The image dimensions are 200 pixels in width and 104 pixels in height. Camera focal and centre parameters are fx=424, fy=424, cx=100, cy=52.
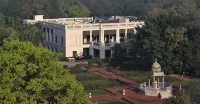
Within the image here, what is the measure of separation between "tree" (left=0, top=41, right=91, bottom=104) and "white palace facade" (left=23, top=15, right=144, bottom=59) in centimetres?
3306

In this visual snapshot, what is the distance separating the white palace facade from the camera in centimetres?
5781

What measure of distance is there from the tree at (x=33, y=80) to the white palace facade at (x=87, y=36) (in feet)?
108

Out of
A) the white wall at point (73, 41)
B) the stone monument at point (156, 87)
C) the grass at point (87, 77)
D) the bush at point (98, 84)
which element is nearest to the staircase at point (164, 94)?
the stone monument at point (156, 87)

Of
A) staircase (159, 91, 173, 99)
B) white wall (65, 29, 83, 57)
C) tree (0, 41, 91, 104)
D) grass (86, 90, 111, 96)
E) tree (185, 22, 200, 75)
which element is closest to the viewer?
tree (0, 41, 91, 104)

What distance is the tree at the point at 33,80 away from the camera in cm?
2294

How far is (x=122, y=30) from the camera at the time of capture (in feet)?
203

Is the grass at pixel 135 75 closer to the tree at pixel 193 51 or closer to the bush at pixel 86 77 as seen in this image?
the bush at pixel 86 77

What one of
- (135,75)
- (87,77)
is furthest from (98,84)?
(135,75)

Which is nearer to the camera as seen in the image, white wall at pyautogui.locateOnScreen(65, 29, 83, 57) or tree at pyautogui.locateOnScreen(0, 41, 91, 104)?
tree at pyautogui.locateOnScreen(0, 41, 91, 104)

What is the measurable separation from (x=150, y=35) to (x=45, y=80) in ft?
83.0

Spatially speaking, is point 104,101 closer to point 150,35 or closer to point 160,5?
point 150,35

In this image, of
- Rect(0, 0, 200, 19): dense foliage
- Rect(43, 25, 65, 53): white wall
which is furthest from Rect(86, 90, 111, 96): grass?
Rect(0, 0, 200, 19): dense foliage

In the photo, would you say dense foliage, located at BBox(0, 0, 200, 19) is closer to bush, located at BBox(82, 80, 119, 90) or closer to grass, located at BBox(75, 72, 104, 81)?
grass, located at BBox(75, 72, 104, 81)

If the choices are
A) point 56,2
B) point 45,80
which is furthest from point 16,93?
point 56,2
